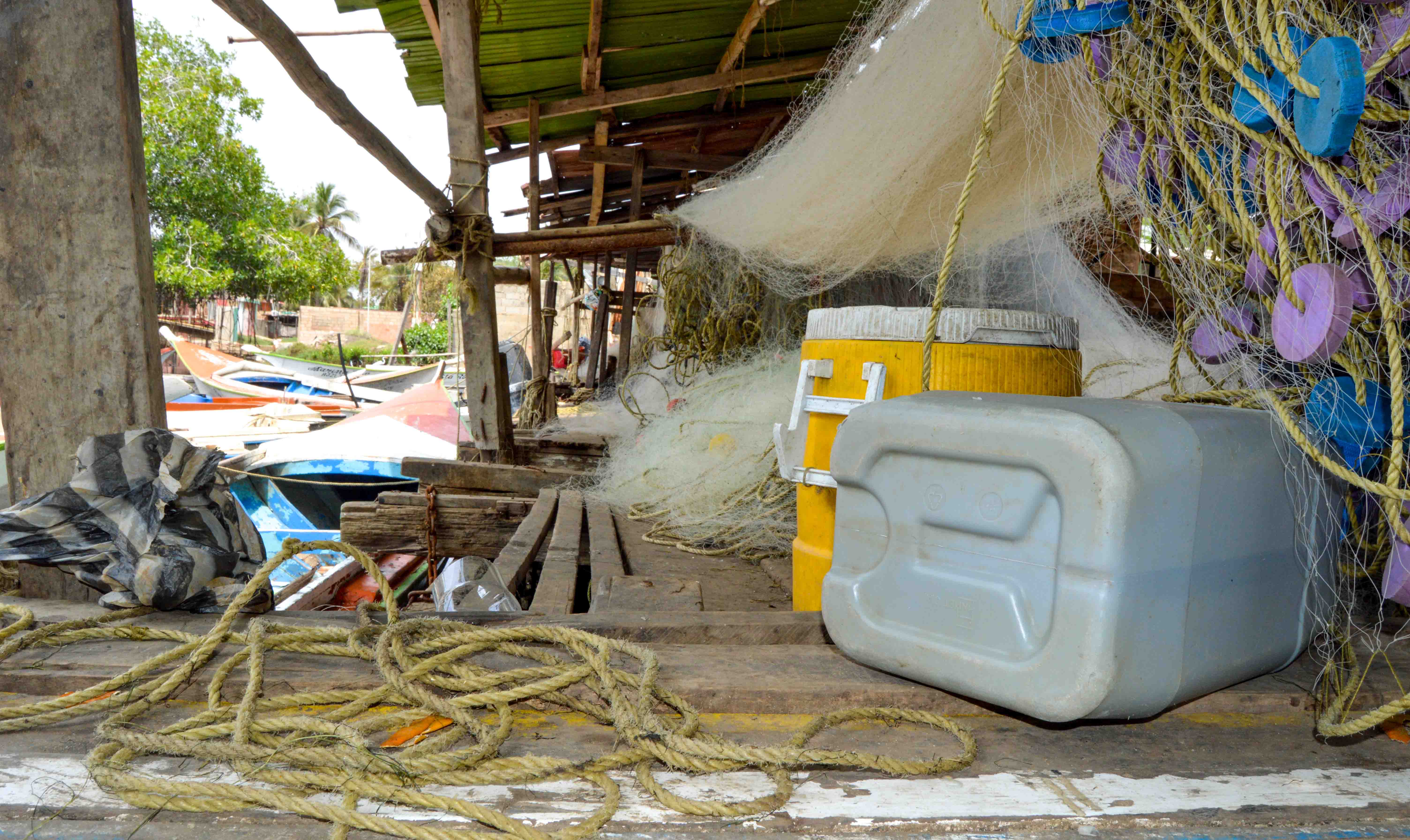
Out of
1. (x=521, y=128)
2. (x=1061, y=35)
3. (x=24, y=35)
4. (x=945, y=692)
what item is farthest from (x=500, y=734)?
(x=521, y=128)

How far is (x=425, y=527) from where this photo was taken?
12.8 feet

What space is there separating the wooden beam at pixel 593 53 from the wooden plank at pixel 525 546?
11.2 feet

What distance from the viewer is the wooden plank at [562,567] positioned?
7.36 feet

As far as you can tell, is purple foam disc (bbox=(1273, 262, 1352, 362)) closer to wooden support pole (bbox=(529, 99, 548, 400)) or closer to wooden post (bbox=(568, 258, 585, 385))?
wooden support pole (bbox=(529, 99, 548, 400))

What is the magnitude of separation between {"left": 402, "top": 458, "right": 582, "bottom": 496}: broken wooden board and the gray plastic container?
295 centimetres

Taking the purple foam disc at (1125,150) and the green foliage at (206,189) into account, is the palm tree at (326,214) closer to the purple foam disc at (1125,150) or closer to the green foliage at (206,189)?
the green foliage at (206,189)

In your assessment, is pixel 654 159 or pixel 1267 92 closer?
pixel 1267 92

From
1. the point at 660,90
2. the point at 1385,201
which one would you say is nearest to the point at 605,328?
the point at 660,90

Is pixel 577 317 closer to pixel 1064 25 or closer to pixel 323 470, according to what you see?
pixel 323 470

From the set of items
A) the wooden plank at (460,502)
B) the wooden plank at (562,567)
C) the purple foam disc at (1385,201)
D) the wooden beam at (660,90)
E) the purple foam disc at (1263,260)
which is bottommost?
the wooden plank at (460,502)

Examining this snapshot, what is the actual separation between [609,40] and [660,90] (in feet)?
3.32

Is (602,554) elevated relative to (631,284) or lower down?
lower down

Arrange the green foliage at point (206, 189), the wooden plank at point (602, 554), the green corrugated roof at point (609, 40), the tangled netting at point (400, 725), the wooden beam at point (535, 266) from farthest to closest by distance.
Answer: the green foliage at point (206, 189) → the wooden beam at point (535, 266) → the green corrugated roof at point (609, 40) → the wooden plank at point (602, 554) → the tangled netting at point (400, 725)

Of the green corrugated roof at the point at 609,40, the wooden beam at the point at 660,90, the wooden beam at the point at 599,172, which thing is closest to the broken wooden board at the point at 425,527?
the green corrugated roof at the point at 609,40
